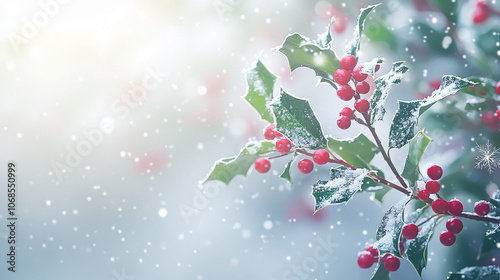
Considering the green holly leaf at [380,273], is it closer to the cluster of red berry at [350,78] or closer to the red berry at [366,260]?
the red berry at [366,260]

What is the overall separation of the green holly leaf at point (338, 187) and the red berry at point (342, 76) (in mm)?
89

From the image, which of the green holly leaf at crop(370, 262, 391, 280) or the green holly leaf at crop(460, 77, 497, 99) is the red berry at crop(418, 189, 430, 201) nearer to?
the green holly leaf at crop(370, 262, 391, 280)

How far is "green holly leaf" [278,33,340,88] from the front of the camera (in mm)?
471

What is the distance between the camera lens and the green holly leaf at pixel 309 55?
0.47m

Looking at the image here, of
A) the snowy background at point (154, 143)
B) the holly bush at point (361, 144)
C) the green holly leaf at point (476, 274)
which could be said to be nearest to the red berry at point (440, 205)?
the holly bush at point (361, 144)

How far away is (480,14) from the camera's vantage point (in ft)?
2.42

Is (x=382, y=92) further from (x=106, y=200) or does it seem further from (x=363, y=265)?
(x=106, y=200)

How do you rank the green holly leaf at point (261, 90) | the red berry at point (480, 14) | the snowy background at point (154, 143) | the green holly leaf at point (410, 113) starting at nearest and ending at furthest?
the green holly leaf at point (410, 113) → the green holly leaf at point (261, 90) → the red berry at point (480, 14) → the snowy background at point (154, 143)

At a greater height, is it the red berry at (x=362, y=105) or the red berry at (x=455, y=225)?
the red berry at (x=362, y=105)

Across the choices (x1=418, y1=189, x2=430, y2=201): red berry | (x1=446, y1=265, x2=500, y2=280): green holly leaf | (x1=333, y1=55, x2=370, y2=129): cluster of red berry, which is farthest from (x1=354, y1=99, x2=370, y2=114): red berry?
(x1=446, y1=265, x2=500, y2=280): green holly leaf

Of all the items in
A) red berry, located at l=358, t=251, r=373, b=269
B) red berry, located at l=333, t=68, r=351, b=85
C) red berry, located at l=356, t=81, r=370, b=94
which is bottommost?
red berry, located at l=358, t=251, r=373, b=269

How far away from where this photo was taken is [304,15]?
91 cm

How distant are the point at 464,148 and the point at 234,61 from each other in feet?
1.50

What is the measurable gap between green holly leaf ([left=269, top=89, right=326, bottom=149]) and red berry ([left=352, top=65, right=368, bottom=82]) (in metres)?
0.06
